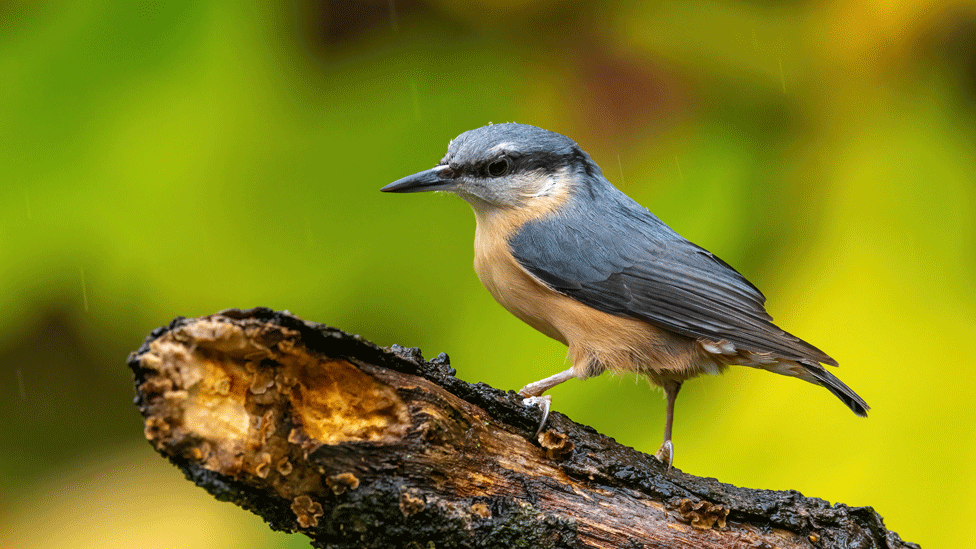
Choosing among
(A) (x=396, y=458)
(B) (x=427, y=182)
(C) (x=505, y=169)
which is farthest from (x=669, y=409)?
(A) (x=396, y=458)

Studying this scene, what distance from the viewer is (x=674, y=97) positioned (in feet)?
10.5

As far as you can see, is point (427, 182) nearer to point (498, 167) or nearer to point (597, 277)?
point (498, 167)

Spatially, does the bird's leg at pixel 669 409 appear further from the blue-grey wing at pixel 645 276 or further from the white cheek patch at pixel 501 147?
the white cheek patch at pixel 501 147

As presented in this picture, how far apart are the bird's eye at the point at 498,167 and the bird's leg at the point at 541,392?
2.16 ft

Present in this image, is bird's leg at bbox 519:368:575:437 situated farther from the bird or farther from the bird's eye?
the bird's eye

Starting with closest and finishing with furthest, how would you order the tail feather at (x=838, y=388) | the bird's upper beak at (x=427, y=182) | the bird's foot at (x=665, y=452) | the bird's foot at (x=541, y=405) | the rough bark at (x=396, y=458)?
the rough bark at (x=396, y=458) → the bird's foot at (x=541, y=405) → the tail feather at (x=838, y=388) → the bird's upper beak at (x=427, y=182) → the bird's foot at (x=665, y=452)

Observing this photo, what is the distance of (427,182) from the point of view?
236 centimetres

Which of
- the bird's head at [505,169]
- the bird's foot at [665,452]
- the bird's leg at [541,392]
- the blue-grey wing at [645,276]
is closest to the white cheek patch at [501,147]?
the bird's head at [505,169]

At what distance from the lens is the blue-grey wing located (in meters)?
2.26

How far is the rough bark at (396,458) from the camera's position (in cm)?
137

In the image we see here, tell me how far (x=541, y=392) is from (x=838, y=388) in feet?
2.74

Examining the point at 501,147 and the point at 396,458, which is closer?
the point at 396,458

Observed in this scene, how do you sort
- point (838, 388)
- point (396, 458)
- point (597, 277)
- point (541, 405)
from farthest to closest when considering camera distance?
point (597, 277), point (838, 388), point (541, 405), point (396, 458)

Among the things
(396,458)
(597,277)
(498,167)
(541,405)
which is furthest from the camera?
(498,167)
